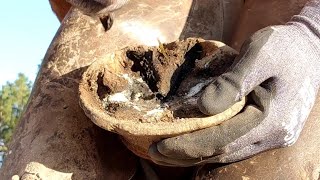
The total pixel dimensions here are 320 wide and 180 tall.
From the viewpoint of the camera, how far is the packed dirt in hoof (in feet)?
4.02

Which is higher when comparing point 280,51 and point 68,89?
point 280,51

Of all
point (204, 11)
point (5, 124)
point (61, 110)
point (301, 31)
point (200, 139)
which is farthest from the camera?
point (5, 124)

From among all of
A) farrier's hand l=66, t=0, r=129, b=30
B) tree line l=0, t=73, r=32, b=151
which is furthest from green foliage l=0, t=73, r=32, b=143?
farrier's hand l=66, t=0, r=129, b=30

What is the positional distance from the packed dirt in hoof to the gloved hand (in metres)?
0.08

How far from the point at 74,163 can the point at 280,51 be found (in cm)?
49

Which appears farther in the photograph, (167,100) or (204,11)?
(204,11)

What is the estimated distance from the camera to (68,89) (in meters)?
1.49

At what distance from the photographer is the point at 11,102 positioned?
12.1m

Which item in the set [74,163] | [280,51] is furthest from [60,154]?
[280,51]

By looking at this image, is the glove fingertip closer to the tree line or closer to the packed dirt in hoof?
the packed dirt in hoof

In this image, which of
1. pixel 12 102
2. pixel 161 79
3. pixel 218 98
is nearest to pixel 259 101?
pixel 218 98

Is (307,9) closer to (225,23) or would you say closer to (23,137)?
(225,23)

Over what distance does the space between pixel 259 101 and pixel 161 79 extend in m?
0.22

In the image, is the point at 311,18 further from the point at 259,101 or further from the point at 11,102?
the point at 11,102
